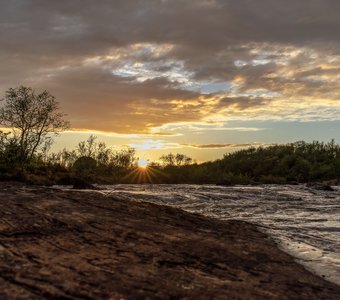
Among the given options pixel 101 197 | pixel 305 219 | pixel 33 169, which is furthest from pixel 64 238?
pixel 33 169

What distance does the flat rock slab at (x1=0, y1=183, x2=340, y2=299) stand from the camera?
393 centimetres

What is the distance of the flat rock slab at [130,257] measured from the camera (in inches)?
155

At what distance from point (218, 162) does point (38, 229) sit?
31.9m

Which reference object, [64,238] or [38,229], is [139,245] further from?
[38,229]

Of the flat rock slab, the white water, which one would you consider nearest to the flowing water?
the white water

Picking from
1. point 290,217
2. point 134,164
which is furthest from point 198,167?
point 290,217

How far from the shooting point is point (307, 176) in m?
31.1

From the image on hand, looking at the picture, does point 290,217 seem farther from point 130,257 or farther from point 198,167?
point 198,167

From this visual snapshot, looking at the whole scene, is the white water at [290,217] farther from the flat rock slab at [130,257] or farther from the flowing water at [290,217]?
the flat rock slab at [130,257]

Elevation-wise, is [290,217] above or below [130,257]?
above

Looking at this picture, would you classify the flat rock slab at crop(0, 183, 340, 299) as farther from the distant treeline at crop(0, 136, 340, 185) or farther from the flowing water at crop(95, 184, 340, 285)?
the distant treeline at crop(0, 136, 340, 185)

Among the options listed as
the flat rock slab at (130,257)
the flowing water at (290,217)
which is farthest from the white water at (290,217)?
the flat rock slab at (130,257)

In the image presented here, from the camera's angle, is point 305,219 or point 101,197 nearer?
point 101,197

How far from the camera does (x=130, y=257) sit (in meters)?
4.80
